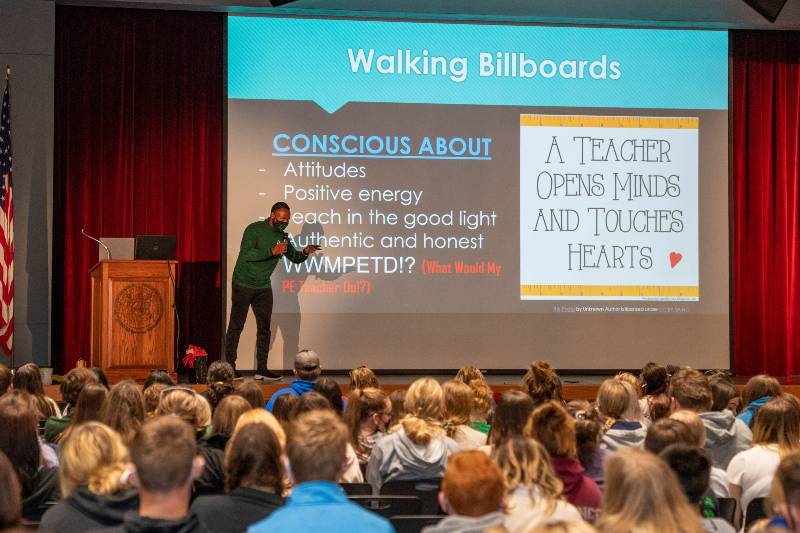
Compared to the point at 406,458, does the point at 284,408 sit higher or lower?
higher

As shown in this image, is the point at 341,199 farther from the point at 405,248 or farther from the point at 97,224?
the point at 97,224

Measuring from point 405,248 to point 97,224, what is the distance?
3063 mm

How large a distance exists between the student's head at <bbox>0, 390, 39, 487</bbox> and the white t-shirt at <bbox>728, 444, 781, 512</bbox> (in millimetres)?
2601

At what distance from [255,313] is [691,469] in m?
6.62

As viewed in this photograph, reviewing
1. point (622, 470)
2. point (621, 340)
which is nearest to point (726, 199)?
point (621, 340)

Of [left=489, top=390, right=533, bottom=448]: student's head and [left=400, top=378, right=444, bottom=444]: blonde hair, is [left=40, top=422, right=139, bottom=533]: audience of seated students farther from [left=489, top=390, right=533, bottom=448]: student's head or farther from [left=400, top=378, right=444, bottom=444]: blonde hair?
[left=400, top=378, right=444, bottom=444]: blonde hair

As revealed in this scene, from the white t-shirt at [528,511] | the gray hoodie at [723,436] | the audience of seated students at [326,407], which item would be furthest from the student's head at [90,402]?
the gray hoodie at [723,436]

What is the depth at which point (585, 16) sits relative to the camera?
991cm

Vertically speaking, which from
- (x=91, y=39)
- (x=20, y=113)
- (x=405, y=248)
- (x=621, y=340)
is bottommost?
(x=621, y=340)

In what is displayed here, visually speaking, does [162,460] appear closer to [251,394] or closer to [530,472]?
[530,472]

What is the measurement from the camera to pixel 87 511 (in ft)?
8.78

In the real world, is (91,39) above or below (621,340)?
above

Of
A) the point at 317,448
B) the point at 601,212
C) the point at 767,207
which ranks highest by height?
the point at 767,207

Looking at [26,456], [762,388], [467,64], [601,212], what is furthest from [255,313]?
[26,456]
